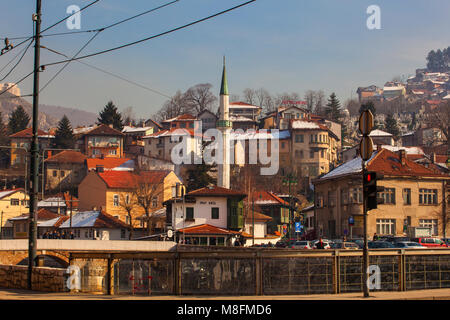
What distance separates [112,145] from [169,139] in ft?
43.0

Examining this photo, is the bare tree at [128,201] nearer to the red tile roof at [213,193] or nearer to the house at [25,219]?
the house at [25,219]

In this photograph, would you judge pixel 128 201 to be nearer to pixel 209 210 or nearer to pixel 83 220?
pixel 83 220

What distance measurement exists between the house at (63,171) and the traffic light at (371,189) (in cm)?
10877

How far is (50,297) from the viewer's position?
18109mm

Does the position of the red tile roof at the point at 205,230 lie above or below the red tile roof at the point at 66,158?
below

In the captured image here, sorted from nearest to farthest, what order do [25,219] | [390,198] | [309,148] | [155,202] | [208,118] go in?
[390,198]
[25,219]
[155,202]
[309,148]
[208,118]

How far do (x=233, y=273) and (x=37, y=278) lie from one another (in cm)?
707

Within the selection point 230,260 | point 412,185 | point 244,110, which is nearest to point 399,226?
point 412,185

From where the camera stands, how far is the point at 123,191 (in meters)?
99.4

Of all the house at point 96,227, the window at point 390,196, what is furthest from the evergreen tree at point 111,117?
the window at point 390,196

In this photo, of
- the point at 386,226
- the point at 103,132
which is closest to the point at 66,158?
the point at 103,132

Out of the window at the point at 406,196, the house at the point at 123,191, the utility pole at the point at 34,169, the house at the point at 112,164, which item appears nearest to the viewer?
the utility pole at the point at 34,169

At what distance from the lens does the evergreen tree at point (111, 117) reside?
502ft
